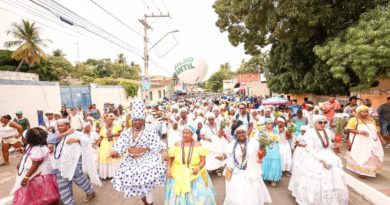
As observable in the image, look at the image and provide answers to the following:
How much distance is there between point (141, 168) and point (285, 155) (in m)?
3.78

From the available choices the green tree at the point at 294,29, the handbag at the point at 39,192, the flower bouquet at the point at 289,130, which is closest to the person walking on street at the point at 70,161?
the handbag at the point at 39,192

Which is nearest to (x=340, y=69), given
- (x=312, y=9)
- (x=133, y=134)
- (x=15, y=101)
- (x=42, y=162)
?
(x=312, y=9)

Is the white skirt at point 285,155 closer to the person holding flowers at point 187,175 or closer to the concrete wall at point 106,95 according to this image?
the person holding flowers at point 187,175

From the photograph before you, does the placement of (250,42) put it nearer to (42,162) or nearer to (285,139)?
(285,139)

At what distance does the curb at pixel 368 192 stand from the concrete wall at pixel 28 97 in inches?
494

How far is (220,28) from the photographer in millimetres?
18344

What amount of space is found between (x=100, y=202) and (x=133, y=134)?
1949 millimetres

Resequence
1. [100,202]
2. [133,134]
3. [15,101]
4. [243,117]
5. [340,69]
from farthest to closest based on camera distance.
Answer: [15,101]
[340,69]
[243,117]
[100,202]
[133,134]

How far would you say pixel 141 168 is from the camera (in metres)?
3.91

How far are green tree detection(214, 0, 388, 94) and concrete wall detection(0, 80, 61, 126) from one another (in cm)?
1093

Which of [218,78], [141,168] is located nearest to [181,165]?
[141,168]

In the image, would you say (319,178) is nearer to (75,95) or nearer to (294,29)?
(294,29)

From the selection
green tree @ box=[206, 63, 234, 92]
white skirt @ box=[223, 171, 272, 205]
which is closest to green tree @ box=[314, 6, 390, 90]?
white skirt @ box=[223, 171, 272, 205]

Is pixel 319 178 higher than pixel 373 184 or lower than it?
higher
